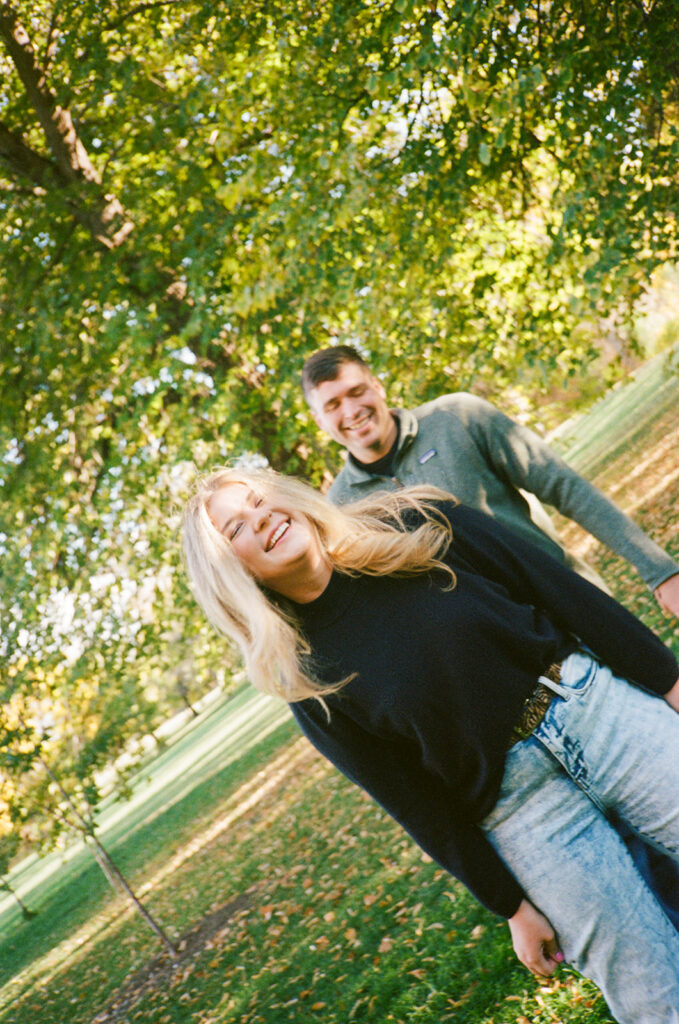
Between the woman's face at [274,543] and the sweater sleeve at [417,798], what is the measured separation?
0.37m

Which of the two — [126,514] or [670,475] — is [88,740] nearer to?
[126,514]

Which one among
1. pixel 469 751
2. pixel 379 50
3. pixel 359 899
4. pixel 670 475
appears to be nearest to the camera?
pixel 469 751

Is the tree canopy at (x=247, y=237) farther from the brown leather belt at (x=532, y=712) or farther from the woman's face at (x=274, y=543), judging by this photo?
the brown leather belt at (x=532, y=712)

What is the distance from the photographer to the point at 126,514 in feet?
31.8

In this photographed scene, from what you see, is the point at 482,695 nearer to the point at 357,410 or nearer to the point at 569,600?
the point at 569,600

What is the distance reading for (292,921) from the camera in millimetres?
6914

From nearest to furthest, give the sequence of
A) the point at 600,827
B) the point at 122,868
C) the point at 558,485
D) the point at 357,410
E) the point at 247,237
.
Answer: the point at 600,827 → the point at 558,485 → the point at 357,410 → the point at 247,237 → the point at 122,868

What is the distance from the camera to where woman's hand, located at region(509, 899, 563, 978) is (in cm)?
232

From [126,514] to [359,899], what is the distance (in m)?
5.25

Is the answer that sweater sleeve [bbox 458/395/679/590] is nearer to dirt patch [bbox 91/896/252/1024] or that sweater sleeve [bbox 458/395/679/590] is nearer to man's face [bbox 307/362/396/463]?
man's face [bbox 307/362/396/463]

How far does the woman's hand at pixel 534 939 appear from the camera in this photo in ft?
7.60

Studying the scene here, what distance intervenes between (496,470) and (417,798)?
1789 millimetres

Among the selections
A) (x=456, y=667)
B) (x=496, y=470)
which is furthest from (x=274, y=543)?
(x=496, y=470)

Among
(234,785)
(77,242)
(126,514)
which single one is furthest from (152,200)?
(234,785)
